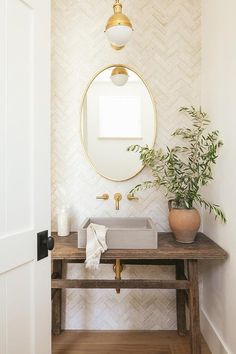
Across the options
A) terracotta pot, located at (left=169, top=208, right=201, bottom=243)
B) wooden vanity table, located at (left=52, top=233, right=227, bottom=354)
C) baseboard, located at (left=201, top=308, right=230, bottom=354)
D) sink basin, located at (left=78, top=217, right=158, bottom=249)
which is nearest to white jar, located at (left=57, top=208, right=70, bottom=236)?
wooden vanity table, located at (left=52, top=233, right=227, bottom=354)

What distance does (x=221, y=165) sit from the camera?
157cm

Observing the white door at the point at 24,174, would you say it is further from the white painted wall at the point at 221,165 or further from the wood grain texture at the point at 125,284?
the white painted wall at the point at 221,165

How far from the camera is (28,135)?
3.29 feet

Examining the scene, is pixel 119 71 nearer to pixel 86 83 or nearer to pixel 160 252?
pixel 86 83

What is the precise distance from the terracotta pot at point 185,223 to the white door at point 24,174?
0.82 m

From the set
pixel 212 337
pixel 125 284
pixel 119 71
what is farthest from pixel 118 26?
pixel 212 337

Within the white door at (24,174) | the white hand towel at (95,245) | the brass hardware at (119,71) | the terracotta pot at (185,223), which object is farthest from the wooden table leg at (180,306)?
the brass hardware at (119,71)

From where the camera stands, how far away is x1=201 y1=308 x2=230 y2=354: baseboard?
153 cm

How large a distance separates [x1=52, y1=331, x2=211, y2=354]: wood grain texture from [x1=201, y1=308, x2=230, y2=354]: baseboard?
0.06m

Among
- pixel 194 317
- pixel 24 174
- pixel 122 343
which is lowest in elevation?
pixel 122 343

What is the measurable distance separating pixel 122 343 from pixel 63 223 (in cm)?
93

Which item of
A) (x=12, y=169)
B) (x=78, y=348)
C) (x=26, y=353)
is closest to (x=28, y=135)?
(x=12, y=169)

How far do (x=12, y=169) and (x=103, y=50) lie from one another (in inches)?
55.6

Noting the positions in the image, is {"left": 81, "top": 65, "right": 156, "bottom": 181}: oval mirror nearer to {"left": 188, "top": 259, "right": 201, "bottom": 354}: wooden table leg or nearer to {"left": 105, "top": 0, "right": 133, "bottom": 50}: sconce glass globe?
{"left": 105, "top": 0, "right": 133, "bottom": 50}: sconce glass globe
